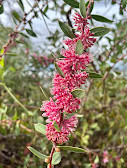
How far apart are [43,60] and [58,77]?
2.78 ft

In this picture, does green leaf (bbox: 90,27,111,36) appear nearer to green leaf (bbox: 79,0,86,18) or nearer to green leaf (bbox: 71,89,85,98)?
green leaf (bbox: 79,0,86,18)

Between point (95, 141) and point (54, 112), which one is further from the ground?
point (54, 112)

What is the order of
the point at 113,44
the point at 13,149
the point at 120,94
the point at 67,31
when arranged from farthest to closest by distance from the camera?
the point at 120,94 → the point at 13,149 → the point at 113,44 → the point at 67,31

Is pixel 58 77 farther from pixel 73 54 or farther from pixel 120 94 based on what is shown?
pixel 120 94

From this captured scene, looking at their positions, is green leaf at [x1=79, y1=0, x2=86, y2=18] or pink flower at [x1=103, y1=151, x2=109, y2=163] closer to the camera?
green leaf at [x1=79, y1=0, x2=86, y2=18]

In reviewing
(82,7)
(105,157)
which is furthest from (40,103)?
(82,7)

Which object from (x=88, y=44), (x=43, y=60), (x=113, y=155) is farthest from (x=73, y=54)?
(x=113, y=155)

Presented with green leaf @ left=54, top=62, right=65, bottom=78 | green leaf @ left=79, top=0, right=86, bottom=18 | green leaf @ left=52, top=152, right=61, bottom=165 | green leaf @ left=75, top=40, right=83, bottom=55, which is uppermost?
green leaf @ left=79, top=0, right=86, bottom=18

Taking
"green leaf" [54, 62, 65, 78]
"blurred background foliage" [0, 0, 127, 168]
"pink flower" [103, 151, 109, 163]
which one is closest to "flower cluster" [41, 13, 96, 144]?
"green leaf" [54, 62, 65, 78]

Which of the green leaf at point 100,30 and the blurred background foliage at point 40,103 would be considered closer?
the green leaf at point 100,30

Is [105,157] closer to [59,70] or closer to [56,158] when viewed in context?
[56,158]

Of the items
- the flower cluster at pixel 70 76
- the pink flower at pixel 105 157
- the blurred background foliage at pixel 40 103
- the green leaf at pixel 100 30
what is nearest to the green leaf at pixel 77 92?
the flower cluster at pixel 70 76

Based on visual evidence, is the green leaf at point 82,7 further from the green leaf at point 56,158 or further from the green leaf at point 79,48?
the green leaf at point 56,158

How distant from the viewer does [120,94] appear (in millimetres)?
1800
